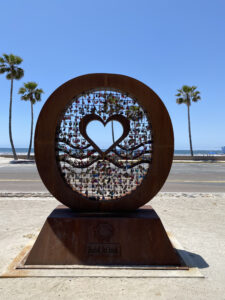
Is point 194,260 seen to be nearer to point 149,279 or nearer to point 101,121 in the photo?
point 149,279

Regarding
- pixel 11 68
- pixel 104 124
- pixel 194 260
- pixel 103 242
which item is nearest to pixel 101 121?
pixel 104 124

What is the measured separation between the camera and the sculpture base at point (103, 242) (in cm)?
409

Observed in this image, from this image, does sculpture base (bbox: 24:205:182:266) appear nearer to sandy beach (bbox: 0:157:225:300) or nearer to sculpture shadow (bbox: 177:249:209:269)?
sculpture shadow (bbox: 177:249:209:269)

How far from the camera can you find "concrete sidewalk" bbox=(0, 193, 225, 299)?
3287mm

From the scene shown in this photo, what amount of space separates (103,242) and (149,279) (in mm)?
936

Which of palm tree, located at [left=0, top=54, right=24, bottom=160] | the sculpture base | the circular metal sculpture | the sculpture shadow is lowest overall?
the sculpture shadow

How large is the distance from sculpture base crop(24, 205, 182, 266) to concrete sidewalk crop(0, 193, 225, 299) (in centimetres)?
45

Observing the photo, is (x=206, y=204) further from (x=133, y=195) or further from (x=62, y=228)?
(x=62, y=228)

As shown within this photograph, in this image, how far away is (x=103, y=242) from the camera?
4191 millimetres

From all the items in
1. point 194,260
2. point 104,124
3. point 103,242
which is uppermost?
point 104,124

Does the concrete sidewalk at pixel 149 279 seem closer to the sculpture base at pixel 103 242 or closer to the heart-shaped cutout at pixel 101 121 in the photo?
the sculpture base at pixel 103 242

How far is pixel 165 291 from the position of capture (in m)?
3.34

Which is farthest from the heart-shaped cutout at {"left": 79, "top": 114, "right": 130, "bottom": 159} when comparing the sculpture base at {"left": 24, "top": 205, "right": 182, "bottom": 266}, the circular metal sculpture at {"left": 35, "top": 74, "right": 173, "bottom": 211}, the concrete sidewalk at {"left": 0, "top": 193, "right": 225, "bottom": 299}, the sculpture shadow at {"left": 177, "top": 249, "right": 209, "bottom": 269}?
the sculpture shadow at {"left": 177, "top": 249, "right": 209, "bottom": 269}

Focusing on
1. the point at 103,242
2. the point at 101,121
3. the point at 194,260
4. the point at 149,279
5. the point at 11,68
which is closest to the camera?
the point at 149,279
